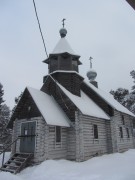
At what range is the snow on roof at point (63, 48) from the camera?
2015cm

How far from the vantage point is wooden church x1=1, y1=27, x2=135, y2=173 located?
1373cm

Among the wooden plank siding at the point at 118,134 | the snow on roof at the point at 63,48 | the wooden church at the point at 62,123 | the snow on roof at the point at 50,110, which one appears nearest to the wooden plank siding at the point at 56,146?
the wooden church at the point at 62,123

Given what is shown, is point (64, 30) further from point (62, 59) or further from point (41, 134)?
point (41, 134)

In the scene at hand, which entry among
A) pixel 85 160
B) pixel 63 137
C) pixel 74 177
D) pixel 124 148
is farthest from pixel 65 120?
pixel 124 148

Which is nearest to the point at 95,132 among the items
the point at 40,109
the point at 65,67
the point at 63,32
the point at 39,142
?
the point at 39,142

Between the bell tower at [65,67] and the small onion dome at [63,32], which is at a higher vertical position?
the small onion dome at [63,32]

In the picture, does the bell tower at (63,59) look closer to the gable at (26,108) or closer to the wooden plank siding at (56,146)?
the gable at (26,108)

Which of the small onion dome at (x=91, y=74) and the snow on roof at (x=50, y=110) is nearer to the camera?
the snow on roof at (x=50, y=110)

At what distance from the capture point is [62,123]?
47.5 feet

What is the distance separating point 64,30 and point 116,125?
42.8ft

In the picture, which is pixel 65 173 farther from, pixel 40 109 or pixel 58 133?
pixel 40 109

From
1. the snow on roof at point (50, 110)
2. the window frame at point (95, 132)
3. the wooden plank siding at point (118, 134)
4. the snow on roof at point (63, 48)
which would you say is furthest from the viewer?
the snow on roof at point (63, 48)

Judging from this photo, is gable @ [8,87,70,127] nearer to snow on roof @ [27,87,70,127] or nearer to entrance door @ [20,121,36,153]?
snow on roof @ [27,87,70,127]

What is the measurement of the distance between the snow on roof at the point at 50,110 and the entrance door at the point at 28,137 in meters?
1.46
